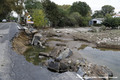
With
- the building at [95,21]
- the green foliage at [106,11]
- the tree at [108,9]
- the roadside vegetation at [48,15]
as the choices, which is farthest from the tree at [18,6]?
the tree at [108,9]

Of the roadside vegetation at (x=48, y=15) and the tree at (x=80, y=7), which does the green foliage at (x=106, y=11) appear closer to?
the tree at (x=80, y=7)

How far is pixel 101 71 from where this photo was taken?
6.67 metres

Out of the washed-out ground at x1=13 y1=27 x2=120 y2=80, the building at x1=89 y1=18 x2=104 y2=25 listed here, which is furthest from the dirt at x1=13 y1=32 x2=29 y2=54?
the building at x1=89 y1=18 x2=104 y2=25

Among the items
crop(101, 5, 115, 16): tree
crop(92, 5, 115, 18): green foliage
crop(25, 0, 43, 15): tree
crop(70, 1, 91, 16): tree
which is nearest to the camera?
crop(25, 0, 43, 15): tree

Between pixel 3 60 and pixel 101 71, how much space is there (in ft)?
18.9

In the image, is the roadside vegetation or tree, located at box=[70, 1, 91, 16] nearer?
the roadside vegetation

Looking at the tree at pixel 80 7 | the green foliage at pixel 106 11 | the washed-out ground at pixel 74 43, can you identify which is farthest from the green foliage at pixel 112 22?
the green foliage at pixel 106 11

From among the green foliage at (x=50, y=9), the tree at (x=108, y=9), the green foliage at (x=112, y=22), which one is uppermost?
the tree at (x=108, y=9)

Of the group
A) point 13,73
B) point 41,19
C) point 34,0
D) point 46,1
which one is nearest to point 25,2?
point 34,0

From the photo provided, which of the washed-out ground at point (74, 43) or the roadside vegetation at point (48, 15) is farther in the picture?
the roadside vegetation at point (48, 15)

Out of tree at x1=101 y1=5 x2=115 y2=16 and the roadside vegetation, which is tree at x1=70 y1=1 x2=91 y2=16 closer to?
the roadside vegetation

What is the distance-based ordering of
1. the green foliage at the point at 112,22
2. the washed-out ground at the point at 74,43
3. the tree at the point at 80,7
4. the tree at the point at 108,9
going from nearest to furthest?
the washed-out ground at the point at 74,43 → the green foliage at the point at 112,22 → the tree at the point at 80,7 → the tree at the point at 108,9

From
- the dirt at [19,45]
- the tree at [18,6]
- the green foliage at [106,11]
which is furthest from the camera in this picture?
the green foliage at [106,11]

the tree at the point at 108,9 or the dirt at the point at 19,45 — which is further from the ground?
the tree at the point at 108,9
